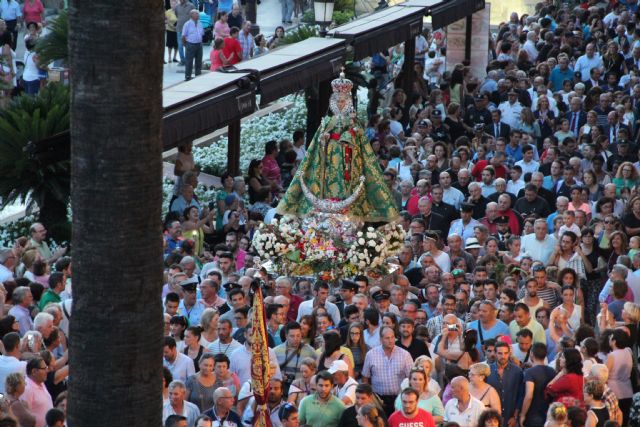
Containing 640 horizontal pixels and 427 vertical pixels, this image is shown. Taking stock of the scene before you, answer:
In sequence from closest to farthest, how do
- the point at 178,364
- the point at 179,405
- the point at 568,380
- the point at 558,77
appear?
the point at 179,405 → the point at 568,380 → the point at 178,364 → the point at 558,77

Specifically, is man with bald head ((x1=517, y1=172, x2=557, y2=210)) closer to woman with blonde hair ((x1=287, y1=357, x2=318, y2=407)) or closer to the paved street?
woman with blonde hair ((x1=287, y1=357, x2=318, y2=407))

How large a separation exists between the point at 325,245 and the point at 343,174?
0.71 m

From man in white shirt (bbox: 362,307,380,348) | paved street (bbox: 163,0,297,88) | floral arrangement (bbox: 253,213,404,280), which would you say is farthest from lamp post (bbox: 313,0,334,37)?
man in white shirt (bbox: 362,307,380,348)

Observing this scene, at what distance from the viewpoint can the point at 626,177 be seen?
19109mm

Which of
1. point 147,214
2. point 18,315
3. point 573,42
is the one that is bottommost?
point 573,42

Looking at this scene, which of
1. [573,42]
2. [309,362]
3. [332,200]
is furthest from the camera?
[573,42]

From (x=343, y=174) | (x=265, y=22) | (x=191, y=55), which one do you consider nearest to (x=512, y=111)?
(x=191, y=55)

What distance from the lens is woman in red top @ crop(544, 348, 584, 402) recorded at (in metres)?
12.0

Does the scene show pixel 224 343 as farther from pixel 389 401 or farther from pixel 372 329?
pixel 389 401

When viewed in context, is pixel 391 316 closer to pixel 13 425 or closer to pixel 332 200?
pixel 332 200

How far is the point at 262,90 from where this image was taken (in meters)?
19.6

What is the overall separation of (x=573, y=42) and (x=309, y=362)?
18444 mm

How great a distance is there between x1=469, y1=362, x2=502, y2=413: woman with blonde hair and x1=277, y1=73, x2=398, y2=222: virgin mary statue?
2.55 m

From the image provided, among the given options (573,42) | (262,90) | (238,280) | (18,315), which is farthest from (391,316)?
(573,42)
